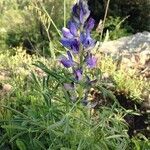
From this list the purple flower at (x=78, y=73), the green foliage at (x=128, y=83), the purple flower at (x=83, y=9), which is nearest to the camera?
the purple flower at (x=83, y=9)

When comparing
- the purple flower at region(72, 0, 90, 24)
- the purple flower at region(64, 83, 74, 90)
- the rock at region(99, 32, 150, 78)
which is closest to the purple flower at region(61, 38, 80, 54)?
the purple flower at region(72, 0, 90, 24)

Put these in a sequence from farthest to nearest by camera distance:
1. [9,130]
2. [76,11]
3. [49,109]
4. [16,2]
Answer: [16,2] < [9,130] < [49,109] < [76,11]

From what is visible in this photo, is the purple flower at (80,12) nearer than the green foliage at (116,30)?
Yes

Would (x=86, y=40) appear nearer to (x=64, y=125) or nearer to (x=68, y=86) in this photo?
(x=68, y=86)

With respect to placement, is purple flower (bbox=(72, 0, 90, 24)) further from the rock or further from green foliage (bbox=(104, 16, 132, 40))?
green foliage (bbox=(104, 16, 132, 40))

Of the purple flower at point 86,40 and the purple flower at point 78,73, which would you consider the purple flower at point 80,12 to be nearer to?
the purple flower at point 86,40

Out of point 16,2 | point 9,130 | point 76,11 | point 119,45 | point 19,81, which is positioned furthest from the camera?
point 16,2

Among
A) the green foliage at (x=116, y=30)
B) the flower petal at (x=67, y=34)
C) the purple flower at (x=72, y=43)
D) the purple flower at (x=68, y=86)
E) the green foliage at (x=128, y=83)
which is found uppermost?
the flower petal at (x=67, y=34)

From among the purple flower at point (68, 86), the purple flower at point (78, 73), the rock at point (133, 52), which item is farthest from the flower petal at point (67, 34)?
the rock at point (133, 52)

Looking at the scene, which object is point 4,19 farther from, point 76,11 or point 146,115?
point 76,11

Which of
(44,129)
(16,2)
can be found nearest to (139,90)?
(44,129)

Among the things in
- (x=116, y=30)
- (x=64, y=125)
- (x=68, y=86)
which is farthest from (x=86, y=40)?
(x=116, y=30)
